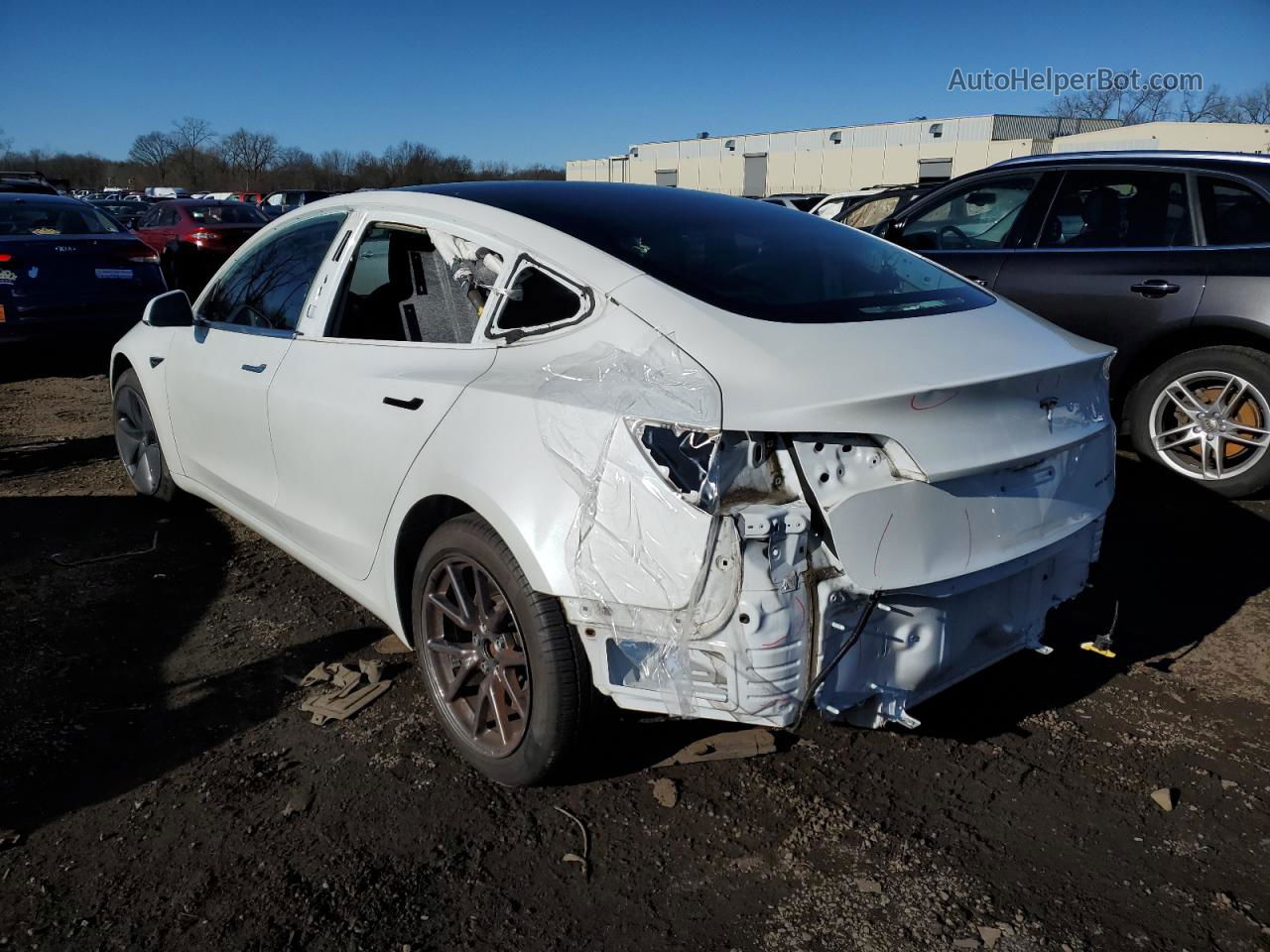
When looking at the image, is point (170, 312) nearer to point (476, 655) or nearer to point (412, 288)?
point (412, 288)

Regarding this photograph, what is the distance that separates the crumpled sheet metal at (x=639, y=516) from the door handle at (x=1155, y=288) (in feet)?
13.1

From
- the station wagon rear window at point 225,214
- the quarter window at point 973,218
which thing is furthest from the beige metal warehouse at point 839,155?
the quarter window at point 973,218

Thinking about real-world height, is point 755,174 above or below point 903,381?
above

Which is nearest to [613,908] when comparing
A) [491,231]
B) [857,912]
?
[857,912]

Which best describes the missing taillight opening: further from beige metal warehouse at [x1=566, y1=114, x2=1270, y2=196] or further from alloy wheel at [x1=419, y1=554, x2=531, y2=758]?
beige metal warehouse at [x1=566, y1=114, x2=1270, y2=196]

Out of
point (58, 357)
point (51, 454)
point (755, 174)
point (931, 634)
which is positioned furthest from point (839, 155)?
point (931, 634)

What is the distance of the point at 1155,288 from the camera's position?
5.18 meters

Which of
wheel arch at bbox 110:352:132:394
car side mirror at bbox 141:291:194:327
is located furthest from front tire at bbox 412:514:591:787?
wheel arch at bbox 110:352:132:394

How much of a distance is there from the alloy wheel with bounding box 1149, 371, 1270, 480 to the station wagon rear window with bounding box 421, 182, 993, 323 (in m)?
2.64

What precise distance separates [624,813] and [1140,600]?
248cm

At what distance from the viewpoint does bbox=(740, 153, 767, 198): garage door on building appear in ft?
193

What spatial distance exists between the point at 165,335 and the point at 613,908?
3540 millimetres

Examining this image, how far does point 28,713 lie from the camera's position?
3.10m

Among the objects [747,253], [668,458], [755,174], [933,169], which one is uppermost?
[755,174]
